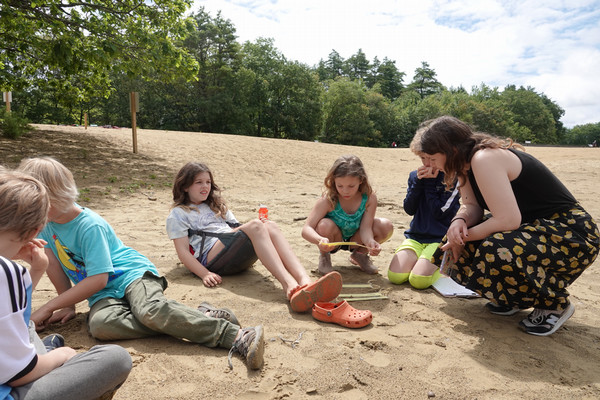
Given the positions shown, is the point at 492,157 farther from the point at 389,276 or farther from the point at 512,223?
the point at 389,276

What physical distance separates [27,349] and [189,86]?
3730cm

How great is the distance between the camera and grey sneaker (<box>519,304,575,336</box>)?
268 cm

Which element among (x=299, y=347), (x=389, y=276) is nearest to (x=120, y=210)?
(x=389, y=276)

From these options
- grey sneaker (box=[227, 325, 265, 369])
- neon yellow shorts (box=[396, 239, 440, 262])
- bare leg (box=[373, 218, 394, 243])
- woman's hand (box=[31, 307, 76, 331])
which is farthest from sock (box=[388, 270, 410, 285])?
woman's hand (box=[31, 307, 76, 331])

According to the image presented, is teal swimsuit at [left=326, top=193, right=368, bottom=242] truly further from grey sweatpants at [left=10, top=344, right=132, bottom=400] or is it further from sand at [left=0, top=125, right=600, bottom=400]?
grey sweatpants at [left=10, top=344, right=132, bottom=400]

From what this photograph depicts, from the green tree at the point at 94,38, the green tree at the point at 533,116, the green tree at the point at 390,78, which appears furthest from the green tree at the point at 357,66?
the green tree at the point at 94,38

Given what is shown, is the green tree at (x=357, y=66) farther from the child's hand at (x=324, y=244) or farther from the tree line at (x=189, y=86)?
the child's hand at (x=324, y=244)

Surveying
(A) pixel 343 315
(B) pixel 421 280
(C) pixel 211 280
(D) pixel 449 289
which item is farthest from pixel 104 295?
(D) pixel 449 289

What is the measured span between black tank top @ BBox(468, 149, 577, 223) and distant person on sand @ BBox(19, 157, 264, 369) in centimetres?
181

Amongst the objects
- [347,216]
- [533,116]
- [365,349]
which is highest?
[533,116]

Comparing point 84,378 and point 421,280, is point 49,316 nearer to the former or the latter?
point 84,378

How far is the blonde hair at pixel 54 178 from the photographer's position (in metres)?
2.14

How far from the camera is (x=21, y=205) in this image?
150 cm

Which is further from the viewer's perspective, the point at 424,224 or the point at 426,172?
the point at 424,224
